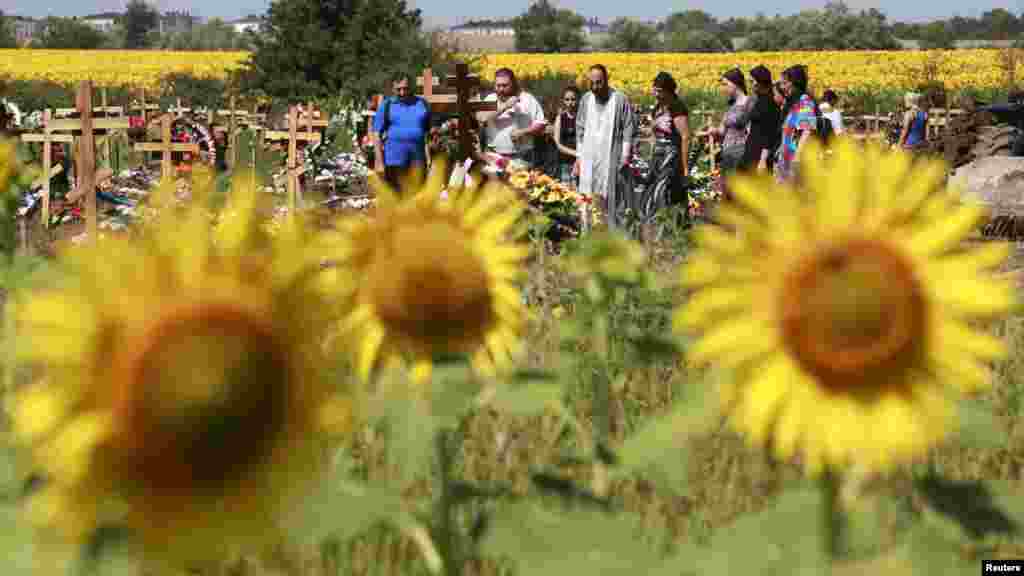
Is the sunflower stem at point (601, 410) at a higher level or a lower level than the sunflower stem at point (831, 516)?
lower

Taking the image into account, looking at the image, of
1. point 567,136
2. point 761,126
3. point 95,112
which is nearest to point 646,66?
point 95,112

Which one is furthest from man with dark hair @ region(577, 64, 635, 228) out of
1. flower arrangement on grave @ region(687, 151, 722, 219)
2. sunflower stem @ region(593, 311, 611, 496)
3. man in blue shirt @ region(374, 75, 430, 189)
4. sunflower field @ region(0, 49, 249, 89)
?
sunflower field @ region(0, 49, 249, 89)

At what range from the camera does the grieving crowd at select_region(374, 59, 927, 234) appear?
9727 millimetres

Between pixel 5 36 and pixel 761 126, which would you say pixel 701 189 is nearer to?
pixel 761 126

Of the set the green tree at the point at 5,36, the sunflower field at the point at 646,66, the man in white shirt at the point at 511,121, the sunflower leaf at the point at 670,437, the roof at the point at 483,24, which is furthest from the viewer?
the roof at the point at 483,24

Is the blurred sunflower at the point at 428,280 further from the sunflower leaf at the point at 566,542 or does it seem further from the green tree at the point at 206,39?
the green tree at the point at 206,39

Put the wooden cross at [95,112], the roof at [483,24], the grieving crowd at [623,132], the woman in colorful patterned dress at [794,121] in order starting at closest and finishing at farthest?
the woman in colorful patterned dress at [794,121] < the grieving crowd at [623,132] < the wooden cross at [95,112] < the roof at [483,24]

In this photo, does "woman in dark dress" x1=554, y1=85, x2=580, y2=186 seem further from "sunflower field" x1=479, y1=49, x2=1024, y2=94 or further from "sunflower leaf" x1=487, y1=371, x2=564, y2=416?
"sunflower field" x1=479, y1=49, x2=1024, y2=94

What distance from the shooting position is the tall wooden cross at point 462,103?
438 inches

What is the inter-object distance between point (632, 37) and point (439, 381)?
274 feet

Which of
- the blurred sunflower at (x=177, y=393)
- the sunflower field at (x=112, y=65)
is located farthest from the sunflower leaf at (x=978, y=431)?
the sunflower field at (x=112, y=65)

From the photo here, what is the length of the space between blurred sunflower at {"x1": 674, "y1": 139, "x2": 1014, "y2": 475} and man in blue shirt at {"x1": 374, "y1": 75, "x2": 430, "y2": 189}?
912 centimetres

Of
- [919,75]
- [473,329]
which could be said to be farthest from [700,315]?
[919,75]

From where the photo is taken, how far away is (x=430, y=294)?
184 centimetres
